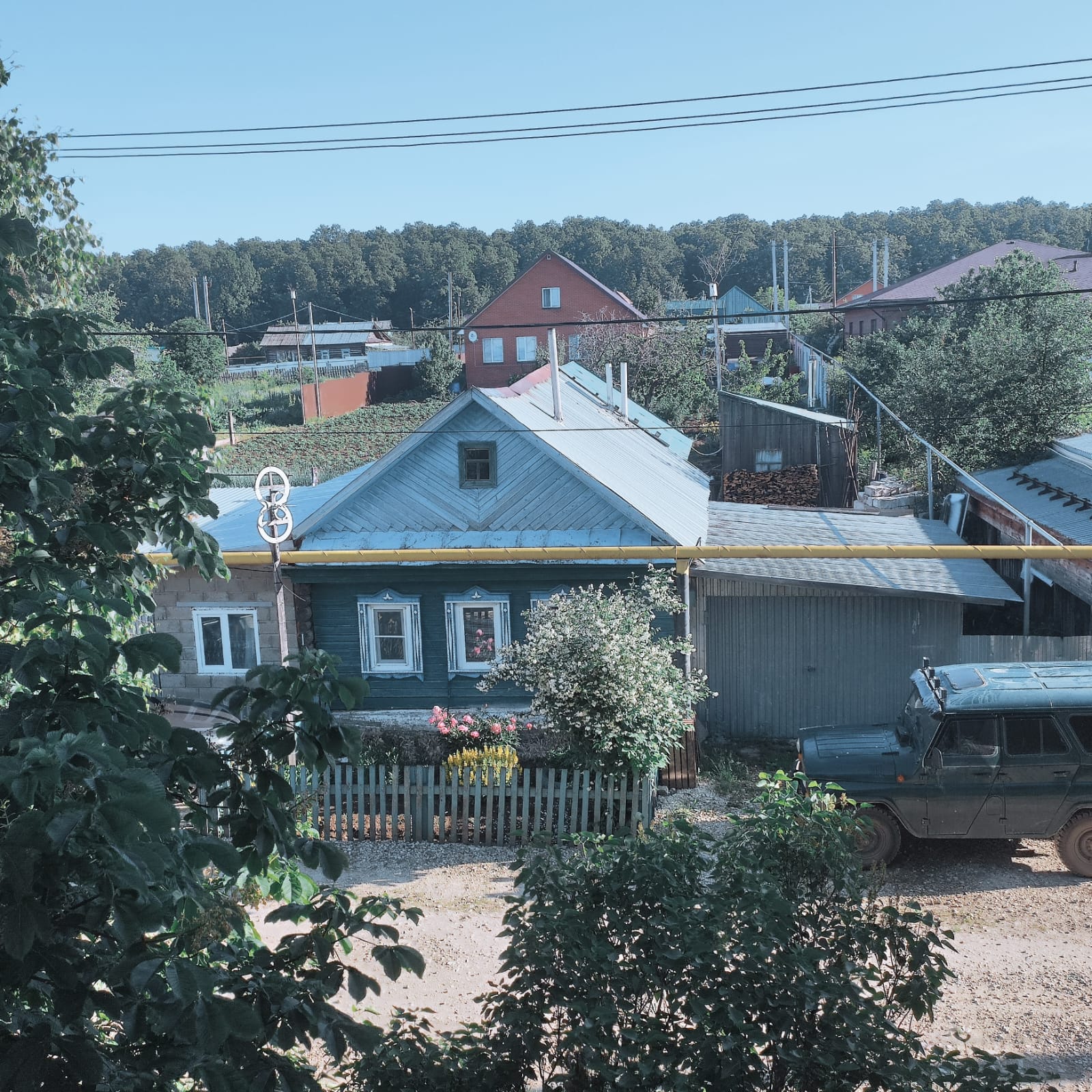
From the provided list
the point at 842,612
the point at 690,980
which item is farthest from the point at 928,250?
the point at 690,980

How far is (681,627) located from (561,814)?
409 cm

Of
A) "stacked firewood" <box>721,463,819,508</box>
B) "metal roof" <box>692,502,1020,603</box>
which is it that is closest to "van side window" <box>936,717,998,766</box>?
"metal roof" <box>692,502,1020,603</box>

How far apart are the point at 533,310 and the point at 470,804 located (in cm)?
5674

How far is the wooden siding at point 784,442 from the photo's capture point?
93.2ft

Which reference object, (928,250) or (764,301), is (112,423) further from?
(928,250)

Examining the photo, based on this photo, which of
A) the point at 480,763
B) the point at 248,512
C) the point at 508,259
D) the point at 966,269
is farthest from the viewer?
the point at 508,259

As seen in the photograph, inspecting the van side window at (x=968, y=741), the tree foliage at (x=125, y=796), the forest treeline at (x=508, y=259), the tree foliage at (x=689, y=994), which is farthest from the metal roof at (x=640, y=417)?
the forest treeline at (x=508, y=259)

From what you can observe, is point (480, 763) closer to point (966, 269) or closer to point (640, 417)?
point (640, 417)

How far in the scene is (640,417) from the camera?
30.3m

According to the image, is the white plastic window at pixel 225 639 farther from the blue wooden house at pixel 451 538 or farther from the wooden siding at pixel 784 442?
the wooden siding at pixel 784 442

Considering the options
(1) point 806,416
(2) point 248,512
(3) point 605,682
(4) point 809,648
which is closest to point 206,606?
(2) point 248,512

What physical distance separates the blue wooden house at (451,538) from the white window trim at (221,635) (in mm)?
898

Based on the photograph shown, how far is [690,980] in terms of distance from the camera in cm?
439

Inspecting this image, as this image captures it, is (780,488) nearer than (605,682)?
No
